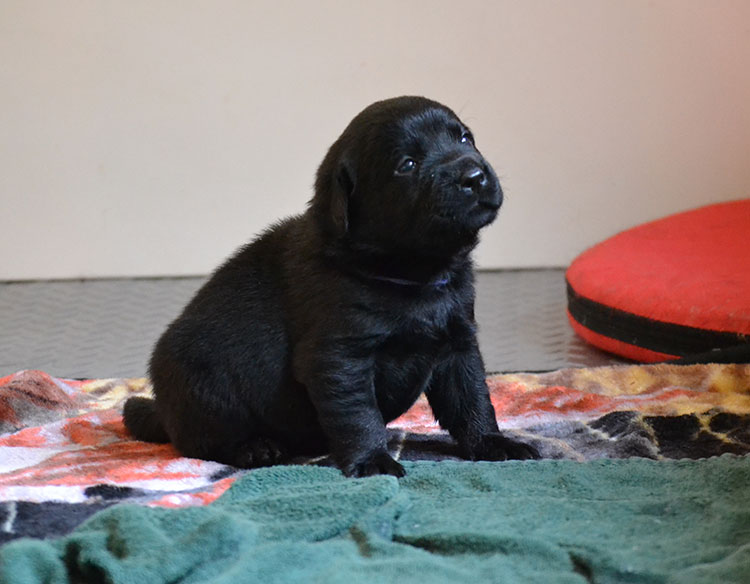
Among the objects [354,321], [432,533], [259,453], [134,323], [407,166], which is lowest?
[134,323]

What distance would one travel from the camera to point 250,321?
243 centimetres

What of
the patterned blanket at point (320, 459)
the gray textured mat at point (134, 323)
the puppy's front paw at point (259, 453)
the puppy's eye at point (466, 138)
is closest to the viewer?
the patterned blanket at point (320, 459)

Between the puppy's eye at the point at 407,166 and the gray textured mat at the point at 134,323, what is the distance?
180 cm

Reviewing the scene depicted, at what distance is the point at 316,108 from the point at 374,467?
11.7 feet

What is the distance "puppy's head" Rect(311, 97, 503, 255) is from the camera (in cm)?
213

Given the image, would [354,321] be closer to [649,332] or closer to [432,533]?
[432,533]

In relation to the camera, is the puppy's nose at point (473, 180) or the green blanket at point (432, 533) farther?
the puppy's nose at point (473, 180)

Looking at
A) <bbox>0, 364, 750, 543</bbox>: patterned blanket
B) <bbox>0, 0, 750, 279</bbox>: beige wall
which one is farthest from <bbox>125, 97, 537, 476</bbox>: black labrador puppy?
<bbox>0, 0, 750, 279</bbox>: beige wall

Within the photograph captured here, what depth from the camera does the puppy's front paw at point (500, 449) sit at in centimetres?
235

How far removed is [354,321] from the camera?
223 cm

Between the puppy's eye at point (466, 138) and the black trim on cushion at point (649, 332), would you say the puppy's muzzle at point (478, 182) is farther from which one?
the black trim on cushion at point (649, 332)

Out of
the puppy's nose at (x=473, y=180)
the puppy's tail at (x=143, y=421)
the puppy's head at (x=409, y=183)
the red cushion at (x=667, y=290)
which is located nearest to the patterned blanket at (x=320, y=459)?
the puppy's tail at (x=143, y=421)

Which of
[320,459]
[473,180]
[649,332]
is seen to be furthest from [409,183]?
[649,332]

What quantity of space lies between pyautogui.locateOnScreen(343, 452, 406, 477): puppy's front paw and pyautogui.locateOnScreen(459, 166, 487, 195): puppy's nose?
25.3 inches
